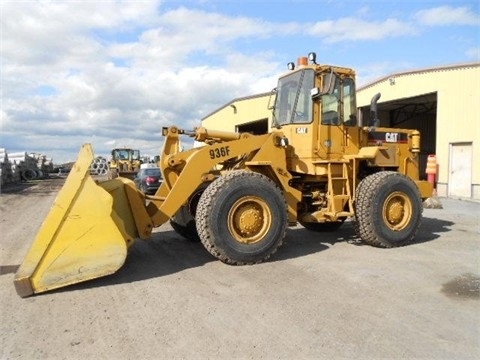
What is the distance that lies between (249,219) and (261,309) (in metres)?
1.92

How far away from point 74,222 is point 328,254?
152 inches

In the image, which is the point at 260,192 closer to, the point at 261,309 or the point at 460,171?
the point at 261,309

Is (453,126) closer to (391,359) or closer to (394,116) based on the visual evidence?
(394,116)

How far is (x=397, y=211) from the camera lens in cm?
744

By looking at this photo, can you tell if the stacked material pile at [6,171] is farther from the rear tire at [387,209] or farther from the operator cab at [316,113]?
the rear tire at [387,209]

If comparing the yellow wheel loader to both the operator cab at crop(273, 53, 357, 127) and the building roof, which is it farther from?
the building roof

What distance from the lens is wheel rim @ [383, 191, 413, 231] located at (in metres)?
7.34

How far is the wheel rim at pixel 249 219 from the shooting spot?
240 inches

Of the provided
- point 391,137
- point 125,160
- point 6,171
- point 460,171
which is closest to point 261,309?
point 391,137

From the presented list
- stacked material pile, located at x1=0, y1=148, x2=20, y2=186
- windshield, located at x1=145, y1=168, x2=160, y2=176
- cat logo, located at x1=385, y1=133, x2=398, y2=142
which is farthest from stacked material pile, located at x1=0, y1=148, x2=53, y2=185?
cat logo, located at x1=385, y1=133, x2=398, y2=142

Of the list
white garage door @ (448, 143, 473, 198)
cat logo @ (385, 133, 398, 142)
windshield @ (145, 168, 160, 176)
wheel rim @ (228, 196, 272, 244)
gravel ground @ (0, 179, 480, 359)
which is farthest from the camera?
windshield @ (145, 168, 160, 176)

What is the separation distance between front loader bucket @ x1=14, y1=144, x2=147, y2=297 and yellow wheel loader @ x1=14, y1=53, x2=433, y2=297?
1cm

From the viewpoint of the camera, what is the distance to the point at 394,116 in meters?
24.0

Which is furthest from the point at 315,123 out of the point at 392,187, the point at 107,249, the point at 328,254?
the point at 107,249
